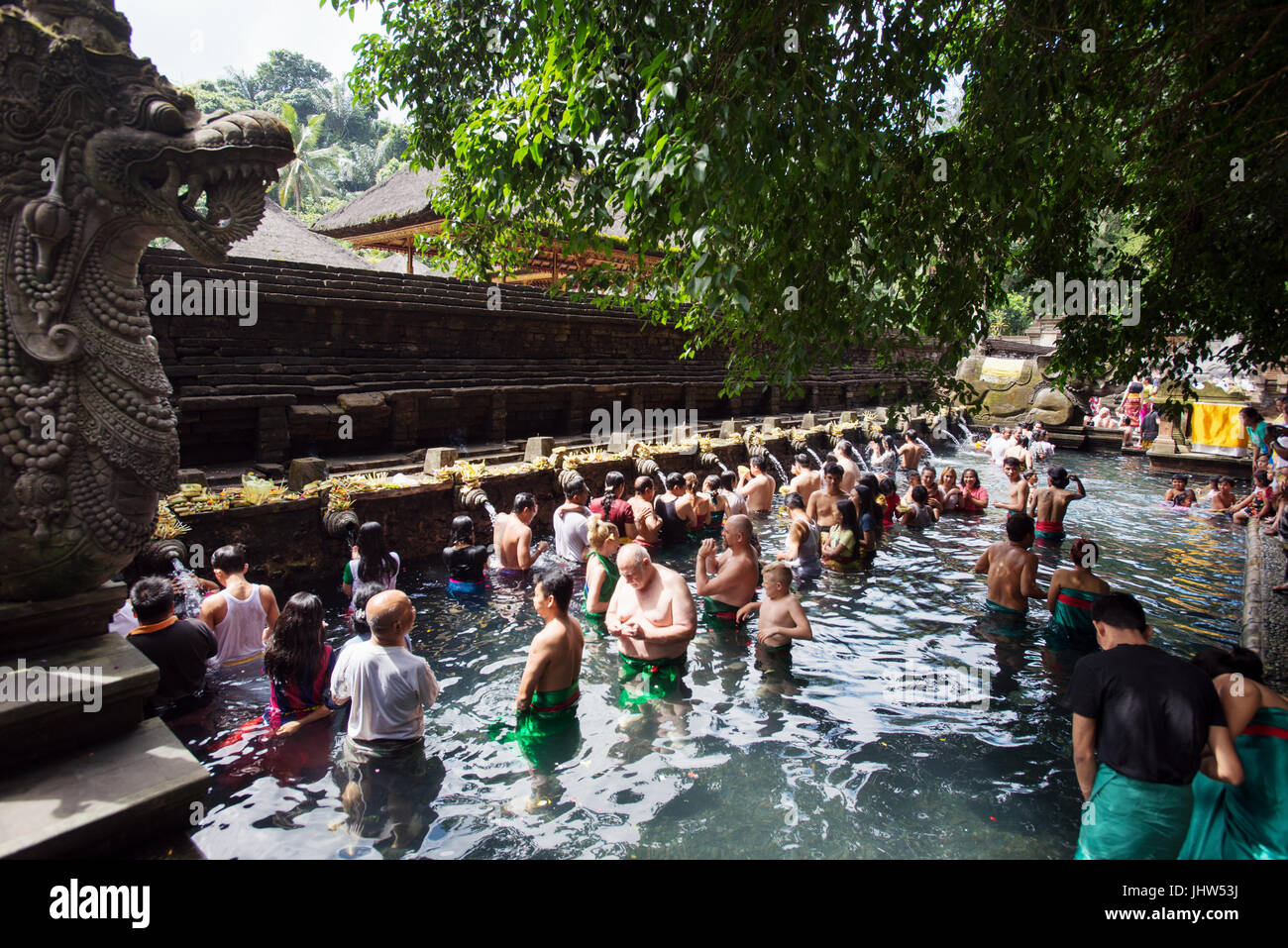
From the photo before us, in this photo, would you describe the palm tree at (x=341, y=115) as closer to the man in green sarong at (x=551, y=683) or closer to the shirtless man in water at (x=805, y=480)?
the shirtless man in water at (x=805, y=480)

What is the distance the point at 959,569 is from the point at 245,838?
861cm

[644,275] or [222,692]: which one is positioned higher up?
[644,275]

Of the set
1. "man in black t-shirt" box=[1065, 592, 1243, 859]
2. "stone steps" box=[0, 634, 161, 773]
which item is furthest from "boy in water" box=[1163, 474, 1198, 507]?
"stone steps" box=[0, 634, 161, 773]

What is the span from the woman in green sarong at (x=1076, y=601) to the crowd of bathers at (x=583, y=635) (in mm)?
16

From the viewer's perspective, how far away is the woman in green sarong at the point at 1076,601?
6.44 metres

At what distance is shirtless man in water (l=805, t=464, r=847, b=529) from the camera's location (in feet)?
32.6

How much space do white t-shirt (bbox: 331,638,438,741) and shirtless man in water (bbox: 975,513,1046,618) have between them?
5.78 m

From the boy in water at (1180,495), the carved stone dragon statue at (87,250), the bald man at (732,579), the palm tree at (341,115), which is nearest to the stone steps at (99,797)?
the carved stone dragon statue at (87,250)

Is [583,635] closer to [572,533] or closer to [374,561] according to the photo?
[374,561]

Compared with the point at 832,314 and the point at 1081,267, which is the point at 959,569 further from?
the point at 832,314

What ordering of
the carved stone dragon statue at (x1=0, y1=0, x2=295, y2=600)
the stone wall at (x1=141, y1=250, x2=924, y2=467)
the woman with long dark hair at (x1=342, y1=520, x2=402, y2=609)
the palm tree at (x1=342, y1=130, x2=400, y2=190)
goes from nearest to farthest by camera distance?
1. the carved stone dragon statue at (x1=0, y1=0, x2=295, y2=600)
2. the woman with long dark hair at (x1=342, y1=520, x2=402, y2=609)
3. the stone wall at (x1=141, y1=250, x2=924, y2=467)
4. the palm tree at (x1=342, y1=130, x2=400, y2=190)

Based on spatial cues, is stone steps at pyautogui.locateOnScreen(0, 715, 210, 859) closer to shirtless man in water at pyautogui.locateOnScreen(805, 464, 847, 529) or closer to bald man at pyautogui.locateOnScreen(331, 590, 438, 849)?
bald man at pyautogui.locateOnScreen(331, 590, 438, 849)

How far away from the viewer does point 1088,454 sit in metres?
21.8

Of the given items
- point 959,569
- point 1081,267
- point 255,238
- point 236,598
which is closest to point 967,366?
point 959,569
